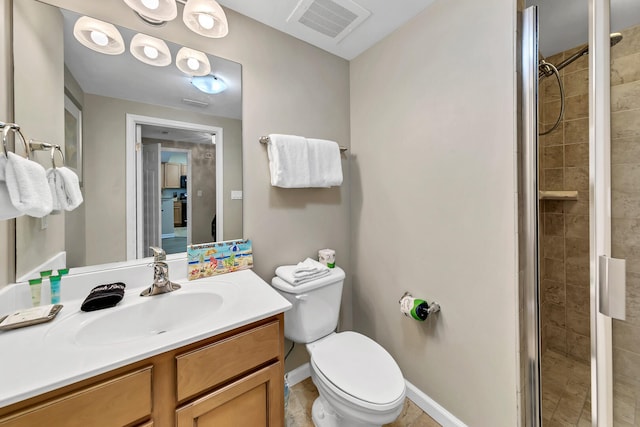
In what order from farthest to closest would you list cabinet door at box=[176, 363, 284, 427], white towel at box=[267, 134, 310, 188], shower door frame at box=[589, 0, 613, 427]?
white towel at box=[267, 134, 310, 188], cabinet door at box=[176, 363, 284, 427], shower door frame at box=[589, 0, 613, 427]

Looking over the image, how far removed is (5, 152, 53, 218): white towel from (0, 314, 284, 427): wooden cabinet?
543 mm

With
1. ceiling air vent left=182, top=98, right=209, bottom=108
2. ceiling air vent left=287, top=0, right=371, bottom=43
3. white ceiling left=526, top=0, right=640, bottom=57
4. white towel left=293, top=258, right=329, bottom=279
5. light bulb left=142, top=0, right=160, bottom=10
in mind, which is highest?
ceiling air vent left=287, top=0, right=371, bottom=43

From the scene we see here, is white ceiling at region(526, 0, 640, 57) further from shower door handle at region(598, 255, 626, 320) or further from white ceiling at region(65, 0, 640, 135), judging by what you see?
shower door handle at region(598, 255, 626, 320)

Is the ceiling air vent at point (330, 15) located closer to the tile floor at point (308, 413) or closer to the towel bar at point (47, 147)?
the towel bar at point (47, 147)

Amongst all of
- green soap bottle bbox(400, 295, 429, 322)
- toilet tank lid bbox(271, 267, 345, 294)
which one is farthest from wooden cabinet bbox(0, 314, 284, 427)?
green soap bottle bbox(400, 295, 429, 322)

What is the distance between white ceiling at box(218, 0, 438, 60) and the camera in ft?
4.26

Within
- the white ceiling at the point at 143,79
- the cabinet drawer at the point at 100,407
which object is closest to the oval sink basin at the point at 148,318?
the cabinet drawer at the point at 100,407

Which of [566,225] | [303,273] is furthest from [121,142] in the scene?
[566,225]

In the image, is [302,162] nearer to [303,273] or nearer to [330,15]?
[303,273]

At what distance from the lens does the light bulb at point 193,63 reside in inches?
49.8

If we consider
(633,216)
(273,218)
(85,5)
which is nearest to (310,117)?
(273,218)

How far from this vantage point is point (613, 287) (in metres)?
0.68

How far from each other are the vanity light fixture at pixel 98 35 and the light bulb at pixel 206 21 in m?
0.36

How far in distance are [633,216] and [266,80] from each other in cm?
166
